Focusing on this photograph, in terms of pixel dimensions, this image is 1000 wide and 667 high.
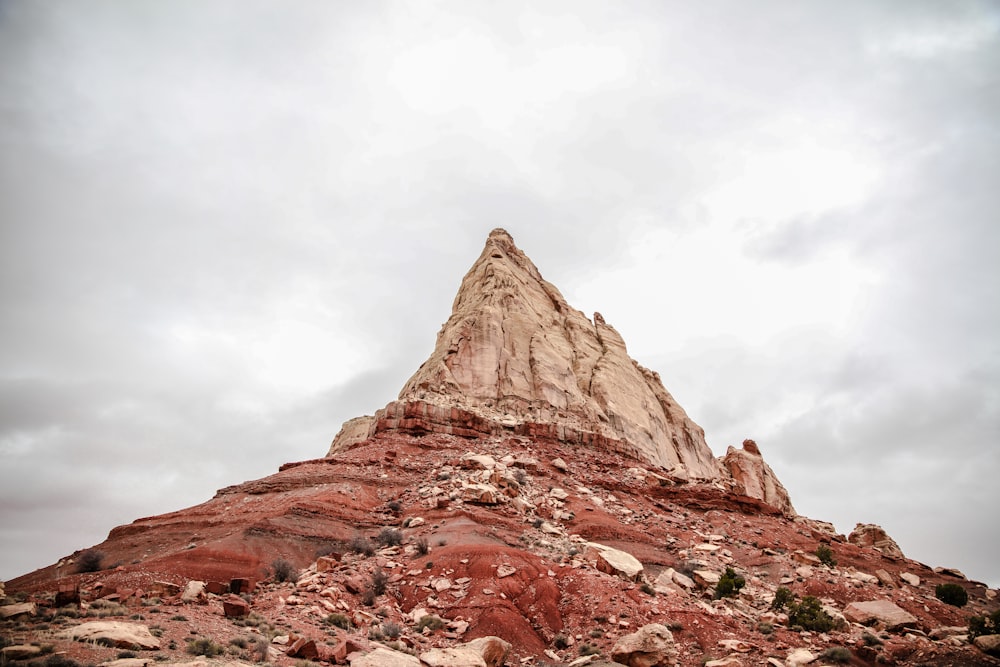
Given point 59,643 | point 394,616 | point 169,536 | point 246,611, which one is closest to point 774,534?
point 394,616

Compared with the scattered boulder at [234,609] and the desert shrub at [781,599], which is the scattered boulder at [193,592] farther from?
the desert shrub at [781,599]

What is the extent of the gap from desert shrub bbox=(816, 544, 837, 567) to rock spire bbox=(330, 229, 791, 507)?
12.0 meters

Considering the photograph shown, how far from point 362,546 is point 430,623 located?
751 centimetres

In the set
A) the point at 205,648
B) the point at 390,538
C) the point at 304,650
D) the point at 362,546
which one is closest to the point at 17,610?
the point at 205,648

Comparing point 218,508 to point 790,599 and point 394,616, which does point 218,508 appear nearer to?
point 394,616

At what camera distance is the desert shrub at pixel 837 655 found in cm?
1781

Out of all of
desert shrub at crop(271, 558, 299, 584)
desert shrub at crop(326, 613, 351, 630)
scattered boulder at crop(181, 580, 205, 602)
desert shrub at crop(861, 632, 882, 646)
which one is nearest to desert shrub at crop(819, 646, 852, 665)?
desert shrub at crop(861, 632, 882, 646)

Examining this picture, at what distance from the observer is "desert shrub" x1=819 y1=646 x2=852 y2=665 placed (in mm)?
17812

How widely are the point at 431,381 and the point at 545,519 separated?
2015cm

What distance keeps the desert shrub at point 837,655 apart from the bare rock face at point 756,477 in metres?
49.8

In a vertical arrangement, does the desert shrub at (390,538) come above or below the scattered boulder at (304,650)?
above

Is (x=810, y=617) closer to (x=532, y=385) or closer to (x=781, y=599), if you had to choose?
(x=781, y=599)

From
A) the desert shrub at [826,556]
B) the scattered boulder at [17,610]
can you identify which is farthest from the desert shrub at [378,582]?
the desert shrub at [826,556]

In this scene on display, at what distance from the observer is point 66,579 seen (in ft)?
72.2
